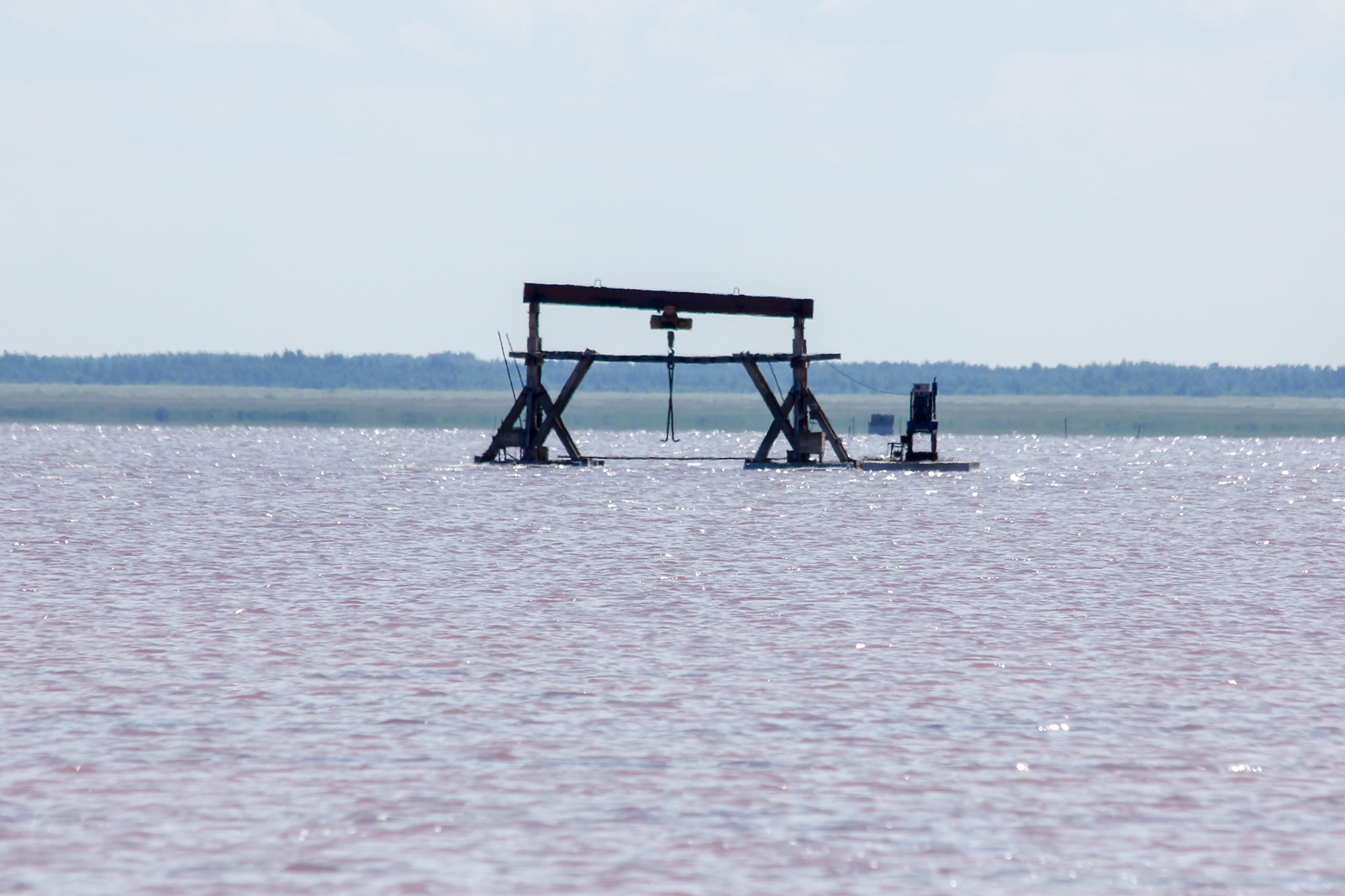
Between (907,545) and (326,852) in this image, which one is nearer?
(326,852)

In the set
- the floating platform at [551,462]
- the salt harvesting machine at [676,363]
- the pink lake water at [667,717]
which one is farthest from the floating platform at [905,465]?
the pink lake water at [667,717]

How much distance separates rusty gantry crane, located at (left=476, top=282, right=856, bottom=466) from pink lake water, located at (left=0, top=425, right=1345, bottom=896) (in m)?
19.8

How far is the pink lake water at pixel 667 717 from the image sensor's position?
8.63 meters

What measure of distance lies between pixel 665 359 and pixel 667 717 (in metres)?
38.0

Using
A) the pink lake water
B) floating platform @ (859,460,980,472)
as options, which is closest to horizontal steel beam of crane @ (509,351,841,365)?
floating platform @ (859,460,980,472)

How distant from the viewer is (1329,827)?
9312mm

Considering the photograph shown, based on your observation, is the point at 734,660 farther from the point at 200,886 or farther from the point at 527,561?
the point at 527,561

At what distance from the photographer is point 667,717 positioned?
12.5 metres

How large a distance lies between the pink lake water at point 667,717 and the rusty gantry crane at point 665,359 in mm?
19823

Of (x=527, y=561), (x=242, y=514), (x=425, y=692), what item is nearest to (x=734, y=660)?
(x=425, y=692)

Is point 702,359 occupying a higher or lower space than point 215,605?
higher

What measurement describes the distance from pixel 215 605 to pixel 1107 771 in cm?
1209

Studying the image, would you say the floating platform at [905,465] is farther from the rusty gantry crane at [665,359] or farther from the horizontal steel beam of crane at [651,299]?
the horizontal steel beam of crane at [651,299]

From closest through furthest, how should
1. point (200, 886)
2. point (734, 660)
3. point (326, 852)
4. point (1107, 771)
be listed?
point (200, 886), point (326, 852), point (1107, 771), point (734, 660)
